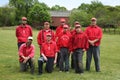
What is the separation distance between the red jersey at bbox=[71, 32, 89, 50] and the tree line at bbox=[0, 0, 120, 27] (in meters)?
61.6

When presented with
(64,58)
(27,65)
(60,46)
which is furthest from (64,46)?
(27,65)

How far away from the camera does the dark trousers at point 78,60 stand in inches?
492

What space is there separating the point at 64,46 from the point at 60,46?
0.16 metres

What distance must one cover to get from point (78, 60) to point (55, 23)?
88.6 meters

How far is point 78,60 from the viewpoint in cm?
1252

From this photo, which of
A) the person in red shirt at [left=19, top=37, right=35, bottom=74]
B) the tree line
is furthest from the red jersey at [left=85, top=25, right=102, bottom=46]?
the tree line

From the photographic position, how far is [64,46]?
504 inches

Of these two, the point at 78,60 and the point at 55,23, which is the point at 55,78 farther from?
the point at 55,23

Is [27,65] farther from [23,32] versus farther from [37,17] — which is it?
[37,17]

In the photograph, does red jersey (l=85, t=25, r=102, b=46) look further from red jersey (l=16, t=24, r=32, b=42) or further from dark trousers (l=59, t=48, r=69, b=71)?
red jersey (l=16, t=24, r=32, b=42)

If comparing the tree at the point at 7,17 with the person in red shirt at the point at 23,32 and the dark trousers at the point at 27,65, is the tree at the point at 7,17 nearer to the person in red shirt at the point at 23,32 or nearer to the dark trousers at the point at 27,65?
the person in red shirt at the point at 23,32

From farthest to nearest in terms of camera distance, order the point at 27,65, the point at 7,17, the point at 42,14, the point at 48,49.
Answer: the point at 7,17 → the point at 42,14 → the point at 27,65 → the point at 48,49

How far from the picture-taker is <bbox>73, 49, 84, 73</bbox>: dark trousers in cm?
1248

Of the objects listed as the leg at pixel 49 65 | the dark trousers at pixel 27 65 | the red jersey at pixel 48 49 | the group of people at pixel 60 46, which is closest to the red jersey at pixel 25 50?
the group of people at pixel 60 46
